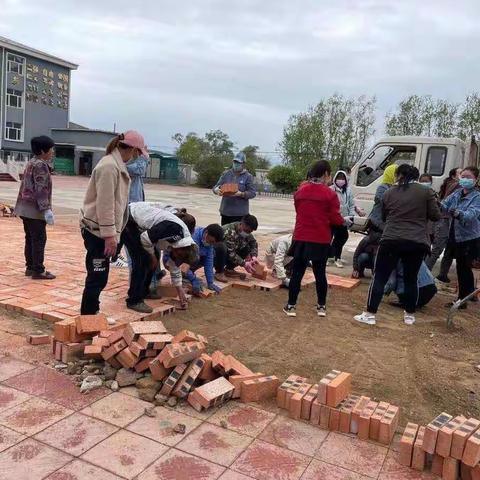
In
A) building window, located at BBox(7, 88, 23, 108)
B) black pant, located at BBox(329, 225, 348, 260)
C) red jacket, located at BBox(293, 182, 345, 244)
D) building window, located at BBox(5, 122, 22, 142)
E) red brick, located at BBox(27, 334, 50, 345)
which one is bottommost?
red brick, located at BBox(27, 334, 50, 345)

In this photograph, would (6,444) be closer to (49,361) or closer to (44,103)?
(49,361)

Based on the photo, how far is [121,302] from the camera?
15.8ft

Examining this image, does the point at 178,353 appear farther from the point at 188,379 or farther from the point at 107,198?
the point at 107,198

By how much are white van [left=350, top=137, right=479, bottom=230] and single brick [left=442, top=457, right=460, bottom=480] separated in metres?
7.10

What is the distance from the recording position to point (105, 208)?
12.1ft

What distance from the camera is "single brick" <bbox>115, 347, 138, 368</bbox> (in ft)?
10.8

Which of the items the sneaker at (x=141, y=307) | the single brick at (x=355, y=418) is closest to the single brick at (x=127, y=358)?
the sneaker at (x=141, y=307)

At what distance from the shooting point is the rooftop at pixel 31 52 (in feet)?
132

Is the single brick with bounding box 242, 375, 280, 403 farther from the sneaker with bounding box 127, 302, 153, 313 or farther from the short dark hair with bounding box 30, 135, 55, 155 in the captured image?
the short dark hair with bounding box 30, 135, 55, 155

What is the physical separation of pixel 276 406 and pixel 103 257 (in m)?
1.70

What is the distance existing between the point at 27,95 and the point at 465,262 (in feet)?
146

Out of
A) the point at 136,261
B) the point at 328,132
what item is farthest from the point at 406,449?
the point at 328,132

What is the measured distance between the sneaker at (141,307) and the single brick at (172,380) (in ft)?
4.63

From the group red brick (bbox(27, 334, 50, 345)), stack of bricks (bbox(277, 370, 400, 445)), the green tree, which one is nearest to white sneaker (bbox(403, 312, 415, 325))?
stack of bricks (bbox(277, 370, 400, 445))
